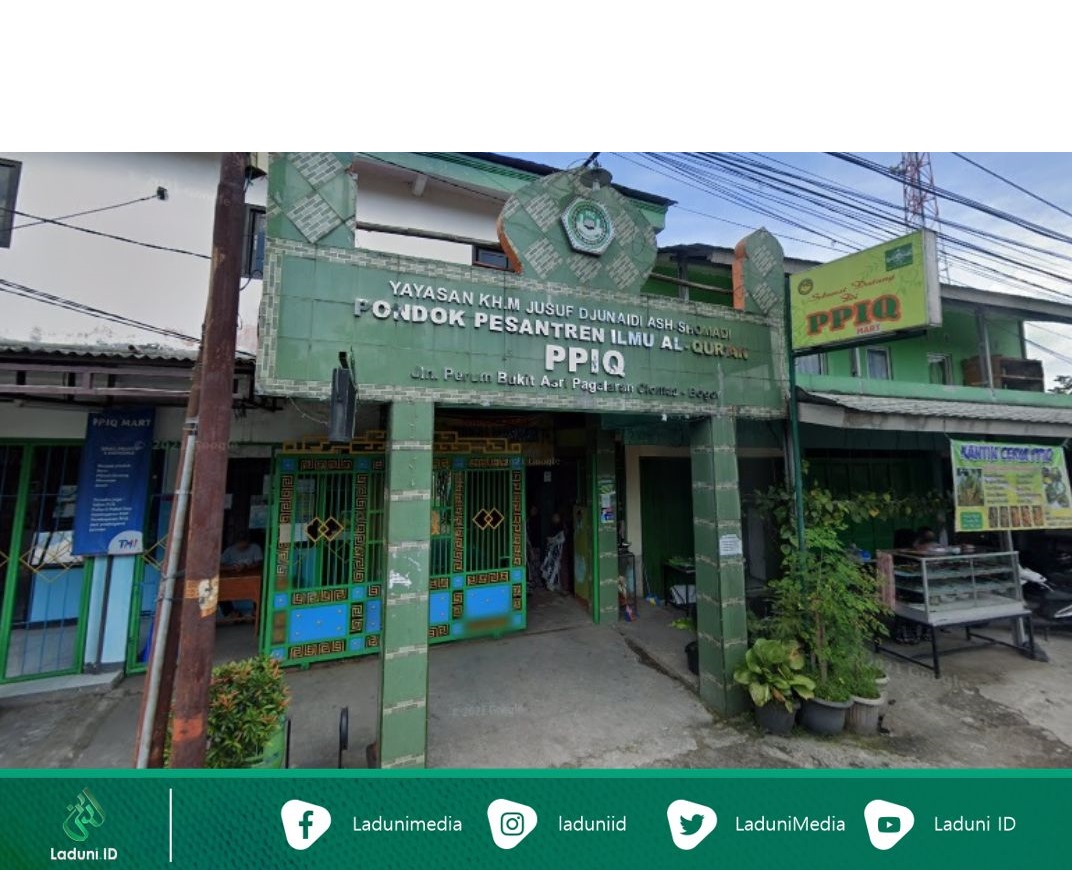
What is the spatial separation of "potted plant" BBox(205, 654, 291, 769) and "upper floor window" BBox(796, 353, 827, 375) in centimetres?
1028

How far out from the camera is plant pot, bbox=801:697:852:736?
15.5ft

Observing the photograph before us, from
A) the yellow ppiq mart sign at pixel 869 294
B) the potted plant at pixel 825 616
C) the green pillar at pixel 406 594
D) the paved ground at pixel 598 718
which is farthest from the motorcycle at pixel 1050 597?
the green pillar at pixel 406 594

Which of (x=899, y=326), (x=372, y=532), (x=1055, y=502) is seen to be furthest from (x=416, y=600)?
(x=1055, y=502)

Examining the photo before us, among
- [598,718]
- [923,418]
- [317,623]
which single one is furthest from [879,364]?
[317,623]

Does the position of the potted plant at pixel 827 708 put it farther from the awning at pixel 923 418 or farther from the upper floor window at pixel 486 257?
the upper floor window at pixel 486 257

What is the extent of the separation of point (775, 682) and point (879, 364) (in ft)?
30.0

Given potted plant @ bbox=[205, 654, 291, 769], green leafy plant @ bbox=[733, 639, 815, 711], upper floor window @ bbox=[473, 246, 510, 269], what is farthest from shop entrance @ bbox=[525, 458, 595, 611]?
potted plant @ bbox=[205, 654, 291, 769]

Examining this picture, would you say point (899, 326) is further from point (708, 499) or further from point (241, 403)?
point (241, 403)

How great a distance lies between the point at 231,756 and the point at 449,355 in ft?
12.0

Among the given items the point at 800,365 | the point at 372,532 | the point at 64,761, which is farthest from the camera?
the point at 800,365

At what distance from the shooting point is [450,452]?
728 cm

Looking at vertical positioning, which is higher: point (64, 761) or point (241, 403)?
point (241, 403)

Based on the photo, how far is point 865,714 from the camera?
15.8 ft

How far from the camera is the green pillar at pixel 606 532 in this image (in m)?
8.10
